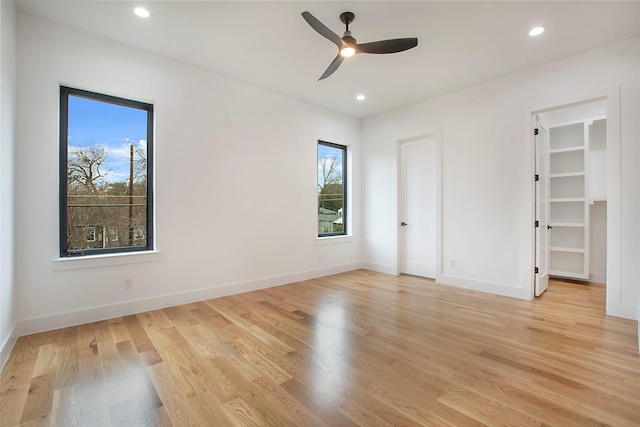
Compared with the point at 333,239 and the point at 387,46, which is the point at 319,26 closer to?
the point at 387,46

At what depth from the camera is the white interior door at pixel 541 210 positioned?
12.2 feet

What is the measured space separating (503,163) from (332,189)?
2.71 m

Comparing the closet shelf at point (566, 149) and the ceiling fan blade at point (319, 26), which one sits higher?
the ceiling fan blade at point (319, 26)

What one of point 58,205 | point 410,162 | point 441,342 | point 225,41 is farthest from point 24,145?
point 410,162

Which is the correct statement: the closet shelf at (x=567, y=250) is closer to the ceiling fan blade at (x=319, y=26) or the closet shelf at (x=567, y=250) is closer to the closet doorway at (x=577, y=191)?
the closet doorway at (x=577, y=191)

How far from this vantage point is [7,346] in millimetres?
2254

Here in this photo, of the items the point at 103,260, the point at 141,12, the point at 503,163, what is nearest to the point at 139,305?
the point at 103,260

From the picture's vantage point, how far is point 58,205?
2807 mm

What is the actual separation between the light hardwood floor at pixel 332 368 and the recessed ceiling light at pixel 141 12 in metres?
2.93

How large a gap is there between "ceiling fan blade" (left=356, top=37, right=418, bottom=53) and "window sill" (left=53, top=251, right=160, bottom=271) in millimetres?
3070

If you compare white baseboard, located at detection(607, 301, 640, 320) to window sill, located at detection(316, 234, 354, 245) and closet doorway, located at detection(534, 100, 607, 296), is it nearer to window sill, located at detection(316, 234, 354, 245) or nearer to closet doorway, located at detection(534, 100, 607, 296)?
closet doorway, located at detection(534, 100, 607, 296)

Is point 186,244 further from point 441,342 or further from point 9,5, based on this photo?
point 441,342

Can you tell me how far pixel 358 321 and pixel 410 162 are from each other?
3149mm

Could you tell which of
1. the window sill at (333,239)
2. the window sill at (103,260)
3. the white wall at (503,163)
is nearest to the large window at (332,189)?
the window sill at (333,239)
